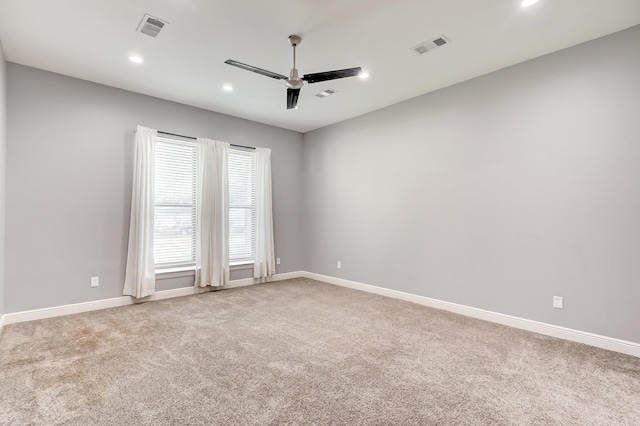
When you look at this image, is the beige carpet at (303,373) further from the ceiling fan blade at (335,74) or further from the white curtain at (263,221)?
the ceiling fan blade at (335,74)

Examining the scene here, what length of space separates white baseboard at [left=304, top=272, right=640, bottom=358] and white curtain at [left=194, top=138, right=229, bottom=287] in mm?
2481

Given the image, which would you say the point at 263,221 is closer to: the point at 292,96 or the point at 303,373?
the point at 292,96

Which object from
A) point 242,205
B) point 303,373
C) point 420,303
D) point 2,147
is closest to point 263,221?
point 242,205

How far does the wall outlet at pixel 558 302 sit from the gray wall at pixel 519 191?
47mm

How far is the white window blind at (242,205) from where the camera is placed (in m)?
5.61

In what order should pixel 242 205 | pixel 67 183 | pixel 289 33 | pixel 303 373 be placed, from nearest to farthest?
pixel 303 373
pixel 289 33
pixel 67 183
pixel 242 205

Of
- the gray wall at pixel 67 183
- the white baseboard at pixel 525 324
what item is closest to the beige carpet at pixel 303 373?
the white baseboard at pixel 525 324

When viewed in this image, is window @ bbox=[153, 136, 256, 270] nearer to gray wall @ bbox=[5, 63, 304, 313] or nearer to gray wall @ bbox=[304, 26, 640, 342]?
gray wall @ bbox=[5, 63, 304, 313]

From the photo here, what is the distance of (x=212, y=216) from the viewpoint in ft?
16.8

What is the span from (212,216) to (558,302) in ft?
15.7

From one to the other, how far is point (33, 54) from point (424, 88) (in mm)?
4762

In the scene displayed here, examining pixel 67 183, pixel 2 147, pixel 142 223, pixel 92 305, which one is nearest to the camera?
pixel 2 147

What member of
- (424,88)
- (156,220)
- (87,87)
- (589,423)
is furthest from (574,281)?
(87,87)

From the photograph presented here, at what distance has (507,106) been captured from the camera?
12.1 feet
